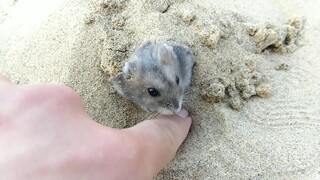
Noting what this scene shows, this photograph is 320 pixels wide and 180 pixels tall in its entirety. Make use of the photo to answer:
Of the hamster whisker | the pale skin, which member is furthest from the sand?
the pale skin

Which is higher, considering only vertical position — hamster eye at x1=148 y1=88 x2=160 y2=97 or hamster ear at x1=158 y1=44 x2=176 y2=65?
→ hamster ear at x1=158 y1=44 x2=176 y2=65

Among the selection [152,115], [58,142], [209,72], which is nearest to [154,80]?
[152,115]

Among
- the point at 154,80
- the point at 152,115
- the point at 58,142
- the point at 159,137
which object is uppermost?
the point at 58,142

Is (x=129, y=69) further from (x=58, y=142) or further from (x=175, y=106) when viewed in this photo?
(x=58, y=142)

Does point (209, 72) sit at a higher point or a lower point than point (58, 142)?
lower

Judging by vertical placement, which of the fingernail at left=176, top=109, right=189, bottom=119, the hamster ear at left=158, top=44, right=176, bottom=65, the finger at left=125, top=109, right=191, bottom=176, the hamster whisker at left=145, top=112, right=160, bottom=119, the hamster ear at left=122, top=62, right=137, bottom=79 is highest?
the hamster ear at left=158, top=44, right=176, bottom=65

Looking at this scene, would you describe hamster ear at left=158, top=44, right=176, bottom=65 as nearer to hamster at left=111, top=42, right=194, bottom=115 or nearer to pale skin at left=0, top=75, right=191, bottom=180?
hamster at left=111, top=42, right=194, bottom=115

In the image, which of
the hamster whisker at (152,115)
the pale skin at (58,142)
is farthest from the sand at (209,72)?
the pale skin at (58,142)
